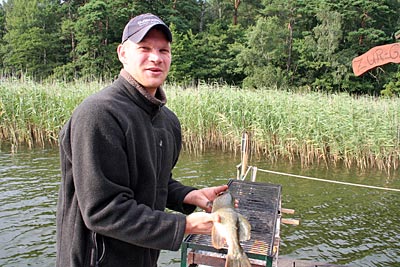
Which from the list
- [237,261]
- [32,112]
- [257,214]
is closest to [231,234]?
[237,261]

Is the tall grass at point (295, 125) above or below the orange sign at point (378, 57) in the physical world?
below

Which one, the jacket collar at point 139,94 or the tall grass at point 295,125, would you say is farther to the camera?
the tall grass at point 295,125

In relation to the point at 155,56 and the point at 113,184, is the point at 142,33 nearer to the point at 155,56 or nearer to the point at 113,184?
the point at 155,56

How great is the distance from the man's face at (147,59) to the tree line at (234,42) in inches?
897

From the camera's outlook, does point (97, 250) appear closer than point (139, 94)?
Yes

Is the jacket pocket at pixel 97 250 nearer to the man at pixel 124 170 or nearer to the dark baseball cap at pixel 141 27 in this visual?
the man at pixel 124 170

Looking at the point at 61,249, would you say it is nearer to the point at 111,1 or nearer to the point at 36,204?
the point at 36,204

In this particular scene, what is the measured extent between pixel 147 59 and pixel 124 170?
0.44 m

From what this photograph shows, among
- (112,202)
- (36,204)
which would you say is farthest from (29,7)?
(112,202)

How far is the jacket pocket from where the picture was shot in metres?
1.32

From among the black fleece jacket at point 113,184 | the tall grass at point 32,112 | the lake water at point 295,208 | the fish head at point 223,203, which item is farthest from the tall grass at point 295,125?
the black fleece jacket at point 113,184

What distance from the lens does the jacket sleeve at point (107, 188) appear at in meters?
1.23

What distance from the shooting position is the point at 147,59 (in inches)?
57.0

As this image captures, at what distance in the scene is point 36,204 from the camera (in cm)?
596
